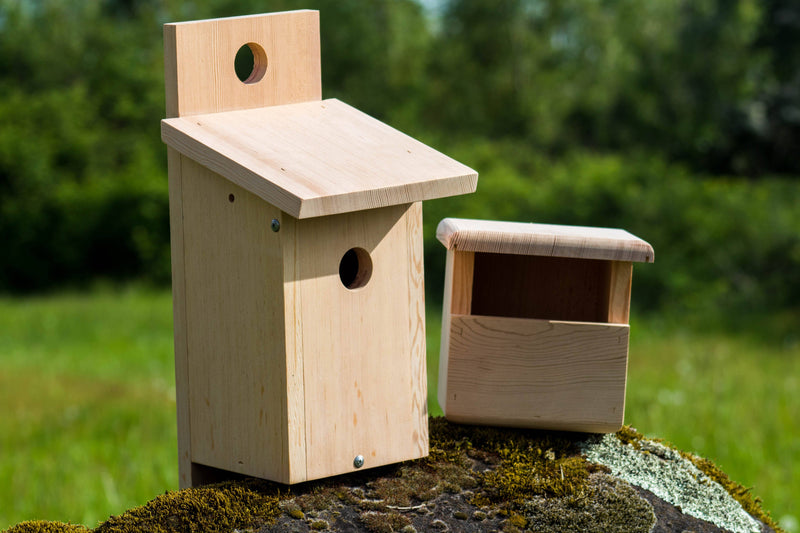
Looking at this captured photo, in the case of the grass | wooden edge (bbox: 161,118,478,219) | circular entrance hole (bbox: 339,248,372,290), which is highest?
wooden edge (bbox: 161,118,478,219)

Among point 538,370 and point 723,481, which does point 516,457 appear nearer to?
point 538,370

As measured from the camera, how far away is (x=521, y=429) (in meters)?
2.64

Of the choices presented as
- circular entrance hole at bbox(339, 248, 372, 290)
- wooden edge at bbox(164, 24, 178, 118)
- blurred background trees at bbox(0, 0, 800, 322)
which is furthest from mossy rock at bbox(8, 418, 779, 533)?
blurred background trees at bbox(0, 0, 800, 322)

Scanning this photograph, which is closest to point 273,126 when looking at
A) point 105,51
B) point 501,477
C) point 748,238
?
point 501,477

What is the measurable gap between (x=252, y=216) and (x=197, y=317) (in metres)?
0.33

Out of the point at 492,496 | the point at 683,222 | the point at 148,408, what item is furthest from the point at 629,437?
the point at 683,222

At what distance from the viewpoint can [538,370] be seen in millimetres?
2549

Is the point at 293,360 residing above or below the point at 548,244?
below

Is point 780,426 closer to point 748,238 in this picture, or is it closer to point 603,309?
point 603,309

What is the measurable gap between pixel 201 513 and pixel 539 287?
1.22 meters

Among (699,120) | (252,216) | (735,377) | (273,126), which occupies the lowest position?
(735,377)

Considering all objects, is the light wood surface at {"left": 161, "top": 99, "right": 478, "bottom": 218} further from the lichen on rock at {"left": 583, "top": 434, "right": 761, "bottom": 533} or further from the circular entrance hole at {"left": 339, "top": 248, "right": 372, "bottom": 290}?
the lichen on rock at {"left": 583, "top": 434, "right": 761, "bottom": 533}

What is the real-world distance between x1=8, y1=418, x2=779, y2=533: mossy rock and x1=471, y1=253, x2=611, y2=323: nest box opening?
40 centimetres

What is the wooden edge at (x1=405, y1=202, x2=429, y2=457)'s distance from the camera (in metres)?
2.39
